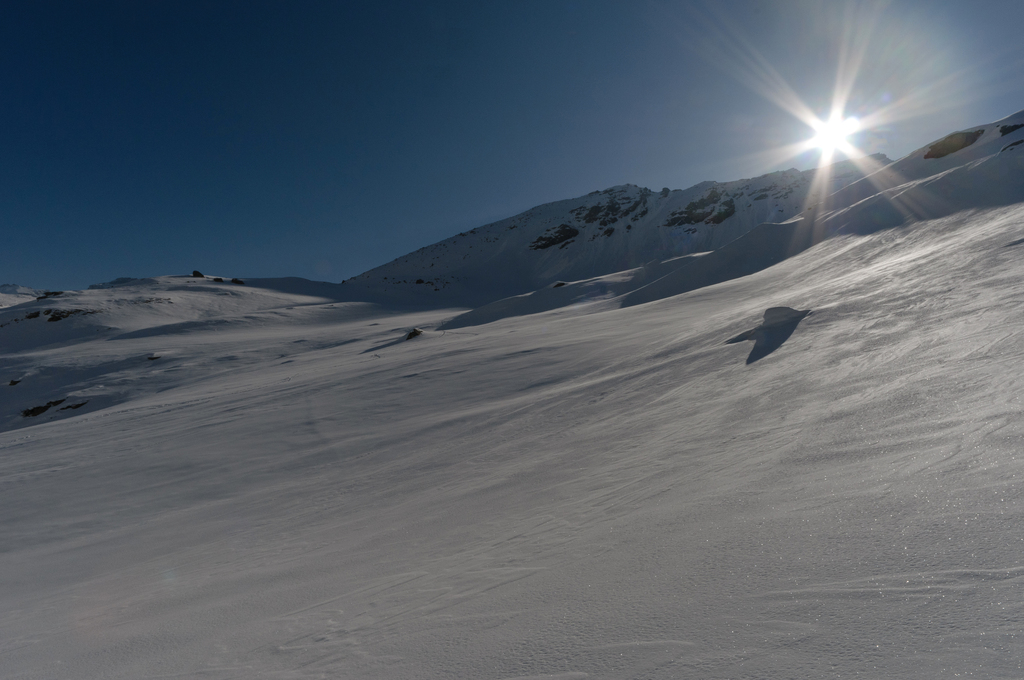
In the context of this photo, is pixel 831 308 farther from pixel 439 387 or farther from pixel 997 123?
pixel 997 123

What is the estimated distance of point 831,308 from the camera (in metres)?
7.59

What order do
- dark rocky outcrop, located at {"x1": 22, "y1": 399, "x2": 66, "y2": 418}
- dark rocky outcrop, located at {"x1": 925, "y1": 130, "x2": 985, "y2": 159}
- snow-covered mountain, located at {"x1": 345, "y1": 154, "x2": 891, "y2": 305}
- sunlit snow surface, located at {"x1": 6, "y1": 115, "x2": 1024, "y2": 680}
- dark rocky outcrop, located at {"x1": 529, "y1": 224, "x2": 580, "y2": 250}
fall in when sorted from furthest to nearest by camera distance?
dark rocky outcrop, located at {"x1": 529, "y1": 224, "x2": 580, "y2": 250} < snow-covered mountain, located at {"x1": 345, "y1": 154, "x2": 891, "y2": 305} < dark rocky outcrop, located at {"x1": 925, "y1": 130, "x2": 985, "y2": 159} < dark rocky outcrop, located at {"x1": 22, "y1": 399, "x2": 66, "y2": 418} < sunlit snow surface, located at {"x1": 6, "y1": 115, "x2": 1024, "y2": 680}

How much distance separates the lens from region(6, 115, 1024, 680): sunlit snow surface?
1.81 metres

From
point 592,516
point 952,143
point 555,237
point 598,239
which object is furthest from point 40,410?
point 598,239

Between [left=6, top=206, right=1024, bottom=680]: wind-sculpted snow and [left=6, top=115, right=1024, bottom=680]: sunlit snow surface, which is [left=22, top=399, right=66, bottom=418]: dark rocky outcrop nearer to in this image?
[left=6, top=206, right=1024, bottom=680]: wind-sculpted snow

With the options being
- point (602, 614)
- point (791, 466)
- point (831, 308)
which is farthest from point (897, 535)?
point (831, 308)

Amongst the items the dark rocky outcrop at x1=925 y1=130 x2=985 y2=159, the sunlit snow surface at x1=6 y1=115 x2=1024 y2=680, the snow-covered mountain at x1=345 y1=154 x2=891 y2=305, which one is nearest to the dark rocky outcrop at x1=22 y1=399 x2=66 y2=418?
the sunlit snow surface at x1=6 y1=115 x2=1024 y2=680

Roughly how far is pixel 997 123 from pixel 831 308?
24.5m

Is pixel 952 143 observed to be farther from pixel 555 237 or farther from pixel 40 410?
pixel 555 237

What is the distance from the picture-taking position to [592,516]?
3.31 m

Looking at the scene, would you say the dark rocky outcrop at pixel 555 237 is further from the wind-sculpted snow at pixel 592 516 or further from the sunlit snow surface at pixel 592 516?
the wind-sculpted snow at pixel 592 516

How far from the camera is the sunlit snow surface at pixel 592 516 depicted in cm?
181

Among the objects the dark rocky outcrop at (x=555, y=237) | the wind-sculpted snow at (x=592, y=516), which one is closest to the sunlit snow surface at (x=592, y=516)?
the wind-sculpted snow at (x=592, y=516)

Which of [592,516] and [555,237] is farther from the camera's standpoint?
[555,237]
